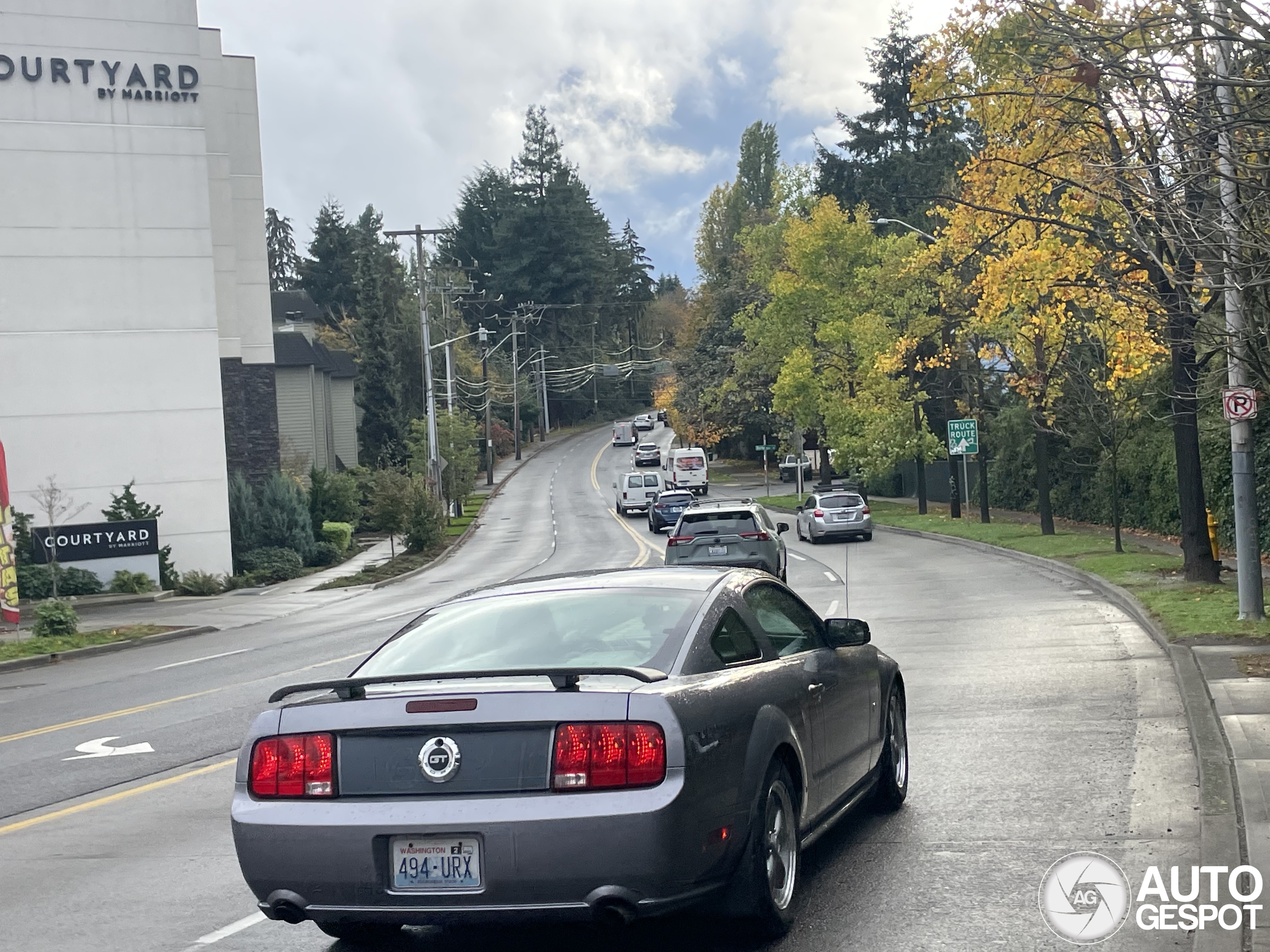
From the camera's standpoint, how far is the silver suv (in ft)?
80.1

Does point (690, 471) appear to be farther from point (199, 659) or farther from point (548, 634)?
point (548, 634)

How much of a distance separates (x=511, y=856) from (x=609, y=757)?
1.63ft

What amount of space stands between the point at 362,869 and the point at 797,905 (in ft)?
6.82

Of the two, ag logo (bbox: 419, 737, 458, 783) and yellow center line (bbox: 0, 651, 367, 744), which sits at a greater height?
ag logo (bbox: 419, 737, 458, 783)

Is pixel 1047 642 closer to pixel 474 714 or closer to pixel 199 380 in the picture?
pixel 474 714

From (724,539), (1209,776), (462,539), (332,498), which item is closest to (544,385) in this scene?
(462,539)

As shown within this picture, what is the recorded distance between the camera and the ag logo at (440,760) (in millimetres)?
5160

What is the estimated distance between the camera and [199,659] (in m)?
21.0

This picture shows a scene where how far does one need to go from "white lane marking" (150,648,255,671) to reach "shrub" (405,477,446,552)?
79.8 ft

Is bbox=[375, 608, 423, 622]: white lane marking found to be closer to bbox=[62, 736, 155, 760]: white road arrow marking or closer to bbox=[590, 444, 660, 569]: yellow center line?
bbox=[590, 444, 660, 569]: yellow center line

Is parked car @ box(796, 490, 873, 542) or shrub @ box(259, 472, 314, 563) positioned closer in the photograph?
parked car @ box(796, 490, 873, 542)

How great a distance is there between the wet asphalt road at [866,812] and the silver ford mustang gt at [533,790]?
68cm

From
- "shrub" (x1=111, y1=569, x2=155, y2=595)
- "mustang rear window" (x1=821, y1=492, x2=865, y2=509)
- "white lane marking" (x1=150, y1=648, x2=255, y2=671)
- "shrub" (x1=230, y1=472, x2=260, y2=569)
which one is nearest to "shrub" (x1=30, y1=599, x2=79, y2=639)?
"white lane marking" (x1=150, y1=648, x2=255, y2=671)

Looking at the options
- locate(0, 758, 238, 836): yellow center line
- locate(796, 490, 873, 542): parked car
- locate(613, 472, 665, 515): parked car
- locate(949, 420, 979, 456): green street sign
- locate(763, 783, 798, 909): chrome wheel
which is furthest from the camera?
locate(613, 472, 665, 515): parked car
